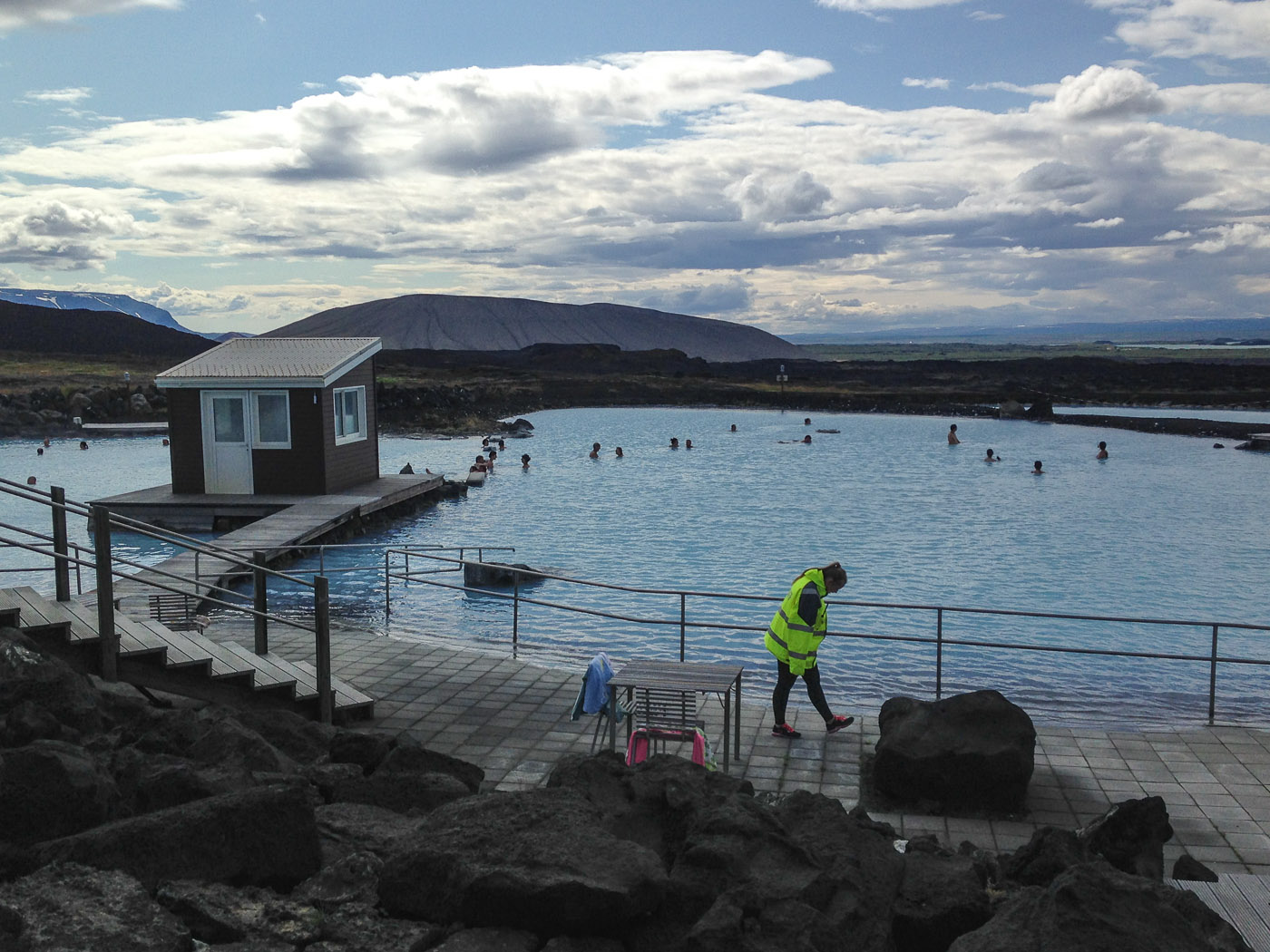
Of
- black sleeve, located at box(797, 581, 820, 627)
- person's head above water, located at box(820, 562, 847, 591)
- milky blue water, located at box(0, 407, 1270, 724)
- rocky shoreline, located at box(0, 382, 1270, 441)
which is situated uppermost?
person's head above water, located at box(820, 562, 847, 591)

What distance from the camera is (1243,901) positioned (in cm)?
497

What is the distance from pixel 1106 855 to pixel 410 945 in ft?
12.4

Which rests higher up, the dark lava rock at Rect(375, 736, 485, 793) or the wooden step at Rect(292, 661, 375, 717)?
the dark lava rock at Rect(375, 736, 485, 793)

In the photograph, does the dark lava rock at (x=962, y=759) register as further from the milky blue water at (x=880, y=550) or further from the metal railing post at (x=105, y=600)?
the metal railing post at (x=105, y=600)

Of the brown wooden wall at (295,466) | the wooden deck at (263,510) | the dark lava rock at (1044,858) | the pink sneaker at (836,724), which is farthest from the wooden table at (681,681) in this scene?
the brown wooden wall at (295,466)

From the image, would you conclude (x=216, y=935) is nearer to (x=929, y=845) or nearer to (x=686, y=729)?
(x=929, y=845)

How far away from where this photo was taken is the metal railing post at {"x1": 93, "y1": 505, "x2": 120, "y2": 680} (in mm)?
7796

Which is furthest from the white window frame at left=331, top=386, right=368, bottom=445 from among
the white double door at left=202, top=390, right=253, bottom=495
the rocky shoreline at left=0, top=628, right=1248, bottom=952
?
the rocky shoreline at left=0, top=628, right=1248, bottom=952

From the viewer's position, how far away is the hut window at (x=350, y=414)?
2598 centimetres

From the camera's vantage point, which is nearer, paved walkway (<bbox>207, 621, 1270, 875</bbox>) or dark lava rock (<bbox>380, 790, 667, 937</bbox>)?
dark lava rock (<bbox>380, 790, 667, 937</bbox>)

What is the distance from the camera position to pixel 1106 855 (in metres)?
5.80

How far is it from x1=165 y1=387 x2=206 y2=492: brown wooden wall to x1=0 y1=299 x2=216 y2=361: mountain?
140613 millimetres

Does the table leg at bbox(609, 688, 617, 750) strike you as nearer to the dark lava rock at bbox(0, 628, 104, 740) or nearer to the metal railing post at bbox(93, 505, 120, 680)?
the dark lava rock at bbox(0, 628, 104, 740)

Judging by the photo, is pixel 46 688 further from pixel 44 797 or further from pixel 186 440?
pixel 186 440
